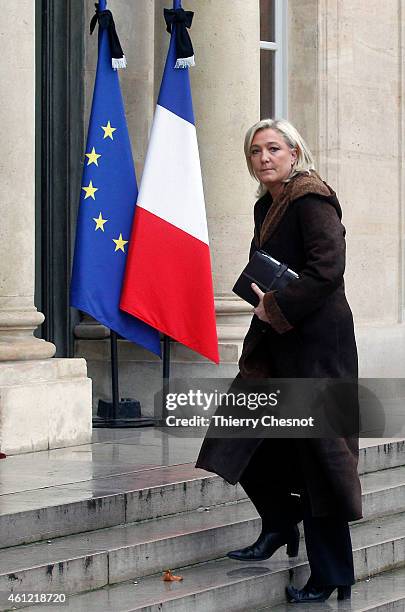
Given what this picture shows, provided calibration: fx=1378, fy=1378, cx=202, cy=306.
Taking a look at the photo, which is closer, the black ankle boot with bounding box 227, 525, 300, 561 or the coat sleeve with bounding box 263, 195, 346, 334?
the coat sleeve with bounding box 263, 195, 346, 334

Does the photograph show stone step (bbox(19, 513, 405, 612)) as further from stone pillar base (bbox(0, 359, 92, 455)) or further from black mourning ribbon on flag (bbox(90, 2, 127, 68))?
black mourning ribbon on flag (bbox(90, 2, 127, 68))

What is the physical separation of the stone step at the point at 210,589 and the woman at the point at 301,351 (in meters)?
0.14

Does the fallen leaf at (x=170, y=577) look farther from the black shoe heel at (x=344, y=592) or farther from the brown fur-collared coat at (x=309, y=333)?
the black shoe heel at (x=344, y=592)

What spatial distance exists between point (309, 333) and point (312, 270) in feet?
0.85

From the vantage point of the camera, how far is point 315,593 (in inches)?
221

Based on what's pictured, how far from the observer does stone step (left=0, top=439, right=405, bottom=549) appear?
5879 millimetres

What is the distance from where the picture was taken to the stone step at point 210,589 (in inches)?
213

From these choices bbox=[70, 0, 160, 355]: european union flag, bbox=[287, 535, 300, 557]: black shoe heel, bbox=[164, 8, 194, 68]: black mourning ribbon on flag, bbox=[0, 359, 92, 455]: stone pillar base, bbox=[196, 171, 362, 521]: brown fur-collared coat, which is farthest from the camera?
bbox=[164, 8, 194, 68]: black mourning ribbon on flag

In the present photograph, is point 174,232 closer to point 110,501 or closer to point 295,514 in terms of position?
point 110,501

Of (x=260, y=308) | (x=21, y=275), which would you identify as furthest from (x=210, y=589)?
(x=21, y=275)

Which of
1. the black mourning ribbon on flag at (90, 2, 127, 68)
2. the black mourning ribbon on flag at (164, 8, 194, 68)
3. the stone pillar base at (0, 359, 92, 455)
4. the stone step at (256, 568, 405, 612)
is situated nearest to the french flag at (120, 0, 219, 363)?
the black mourning ribbon on flag at (164, 8, 194, 68)

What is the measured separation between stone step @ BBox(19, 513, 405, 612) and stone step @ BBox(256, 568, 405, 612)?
8 cm

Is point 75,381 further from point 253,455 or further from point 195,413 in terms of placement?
point 253,455

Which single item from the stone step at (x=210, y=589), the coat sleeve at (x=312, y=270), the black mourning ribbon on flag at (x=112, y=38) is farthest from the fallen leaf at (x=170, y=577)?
the black mourning ribbon on flag at (x=112, y=38)
